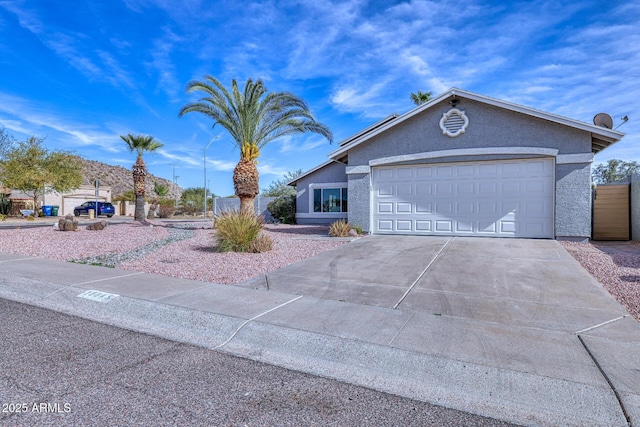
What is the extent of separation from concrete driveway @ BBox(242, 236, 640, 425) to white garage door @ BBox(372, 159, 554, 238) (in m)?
3.29

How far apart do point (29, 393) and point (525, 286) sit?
6.72 metres

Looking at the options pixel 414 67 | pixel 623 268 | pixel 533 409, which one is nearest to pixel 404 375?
pixel 533 409

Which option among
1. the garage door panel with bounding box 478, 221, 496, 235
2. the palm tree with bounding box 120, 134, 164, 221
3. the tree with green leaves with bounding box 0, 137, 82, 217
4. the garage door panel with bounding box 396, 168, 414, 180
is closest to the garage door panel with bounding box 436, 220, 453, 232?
the garage door panel with bounding box 478, 221, 496, 235

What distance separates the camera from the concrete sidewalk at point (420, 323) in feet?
10.2

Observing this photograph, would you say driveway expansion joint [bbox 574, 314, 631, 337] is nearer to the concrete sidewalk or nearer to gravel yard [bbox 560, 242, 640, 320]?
the concrete sidewalk

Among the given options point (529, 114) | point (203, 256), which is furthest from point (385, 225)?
point (203, 256)

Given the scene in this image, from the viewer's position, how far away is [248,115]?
16.5m

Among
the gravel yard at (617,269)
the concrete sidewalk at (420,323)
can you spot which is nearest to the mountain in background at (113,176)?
the concrete sidewalk at (420,323)

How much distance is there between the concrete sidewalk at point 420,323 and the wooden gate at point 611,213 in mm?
7362

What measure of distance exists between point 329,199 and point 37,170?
97.5 ft

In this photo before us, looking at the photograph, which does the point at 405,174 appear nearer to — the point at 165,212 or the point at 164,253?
the point at 164,253

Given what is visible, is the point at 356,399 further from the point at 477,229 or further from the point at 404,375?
the point at 477,229

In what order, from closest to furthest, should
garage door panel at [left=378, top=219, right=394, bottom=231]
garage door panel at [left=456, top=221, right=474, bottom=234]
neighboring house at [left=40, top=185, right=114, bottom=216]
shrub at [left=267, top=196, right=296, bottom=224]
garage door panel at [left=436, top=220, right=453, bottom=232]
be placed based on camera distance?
garage door panel at [left=456, top=221, right=474, bottom=234] → garage door panel at [left=436, top=220, right=453, bottom=232] → garage door panel at [left=378, top=219, right=394, bottom=231] → shrub at [left=267, top=196, right=296, bottom=224] → neighboring house at [left=40, top=185, right=114, bottom=216]

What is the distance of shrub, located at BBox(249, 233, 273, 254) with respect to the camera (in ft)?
32.2
